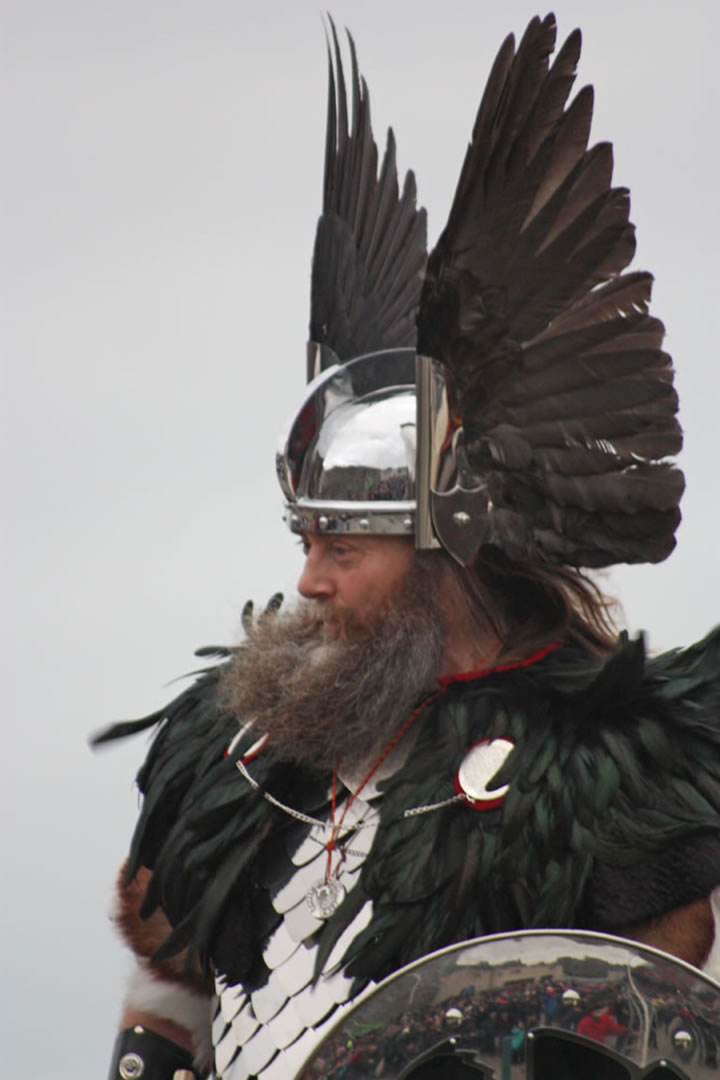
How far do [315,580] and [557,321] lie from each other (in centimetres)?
47

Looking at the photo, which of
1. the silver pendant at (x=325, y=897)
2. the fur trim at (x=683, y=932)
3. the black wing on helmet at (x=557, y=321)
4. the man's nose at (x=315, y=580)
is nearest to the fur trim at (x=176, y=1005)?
the silver pendant at (x=325, y=897)

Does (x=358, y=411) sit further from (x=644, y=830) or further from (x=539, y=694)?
(x=644, y=830)

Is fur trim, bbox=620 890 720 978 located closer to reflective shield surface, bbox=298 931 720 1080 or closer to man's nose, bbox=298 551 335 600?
reflective shield surface, bbox=298 931 720 1080

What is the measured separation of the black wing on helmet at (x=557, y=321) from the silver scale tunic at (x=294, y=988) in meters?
0.45

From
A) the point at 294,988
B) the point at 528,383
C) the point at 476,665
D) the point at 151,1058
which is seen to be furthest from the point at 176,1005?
the point at 528,383

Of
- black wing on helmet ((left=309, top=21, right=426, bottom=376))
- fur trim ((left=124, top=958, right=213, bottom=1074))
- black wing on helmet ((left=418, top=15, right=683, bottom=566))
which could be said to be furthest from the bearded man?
black wing on helmet ((left=309, top=21, right=426, bottom=376))

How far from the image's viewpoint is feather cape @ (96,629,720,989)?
2.77 meters

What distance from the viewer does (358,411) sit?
2.95m

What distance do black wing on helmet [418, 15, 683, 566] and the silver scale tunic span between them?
45 centimetres

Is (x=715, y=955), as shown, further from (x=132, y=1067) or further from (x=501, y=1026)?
(x=132, y=1067)

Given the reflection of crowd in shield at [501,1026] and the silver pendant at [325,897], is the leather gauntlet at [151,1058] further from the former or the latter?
the reflection of crowd in shield at [501,1026]

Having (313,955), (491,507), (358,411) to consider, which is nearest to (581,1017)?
(313,955)

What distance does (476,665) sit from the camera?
302 cm

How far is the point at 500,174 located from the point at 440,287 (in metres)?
0.16
